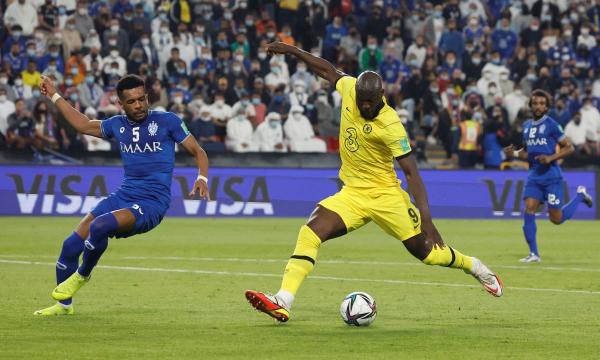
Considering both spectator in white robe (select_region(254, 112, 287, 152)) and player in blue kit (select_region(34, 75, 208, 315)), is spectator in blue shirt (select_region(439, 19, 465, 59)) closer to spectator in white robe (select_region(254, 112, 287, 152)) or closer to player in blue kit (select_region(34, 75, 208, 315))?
spectator in white robe (select_region(254, 112, 287, 152))

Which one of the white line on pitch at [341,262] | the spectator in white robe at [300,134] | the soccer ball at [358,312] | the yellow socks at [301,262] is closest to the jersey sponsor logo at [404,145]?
the yellow socks at [301,262]

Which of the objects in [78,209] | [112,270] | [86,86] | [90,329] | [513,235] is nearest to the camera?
[90,329]

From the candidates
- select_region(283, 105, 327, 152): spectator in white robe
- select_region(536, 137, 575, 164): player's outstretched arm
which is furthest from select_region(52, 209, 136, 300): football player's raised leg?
select_region(283, 105, 327, 152): spectator in white robe

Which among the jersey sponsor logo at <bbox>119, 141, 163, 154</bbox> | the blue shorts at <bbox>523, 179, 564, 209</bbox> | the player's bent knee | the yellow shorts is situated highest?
the jersey sponsor logo at <bbox>119, 141, 163, 154</bbox>

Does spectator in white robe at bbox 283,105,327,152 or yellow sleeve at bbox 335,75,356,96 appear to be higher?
yellow sleeve at bbox 335,75,356,96

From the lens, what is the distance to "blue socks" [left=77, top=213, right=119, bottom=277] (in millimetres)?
11344

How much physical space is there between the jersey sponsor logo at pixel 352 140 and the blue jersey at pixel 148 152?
5.28 feet

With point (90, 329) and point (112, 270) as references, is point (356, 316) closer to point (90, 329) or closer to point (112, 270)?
point (90, 329)

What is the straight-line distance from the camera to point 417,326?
11148 mm

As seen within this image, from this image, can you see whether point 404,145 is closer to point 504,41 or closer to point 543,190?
point 543,190

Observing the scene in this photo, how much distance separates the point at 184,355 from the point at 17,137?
19113mm

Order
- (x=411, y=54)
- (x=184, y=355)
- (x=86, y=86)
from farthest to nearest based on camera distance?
(x=411, y=54)
(x=86, y=86)
(x=184, y=355)

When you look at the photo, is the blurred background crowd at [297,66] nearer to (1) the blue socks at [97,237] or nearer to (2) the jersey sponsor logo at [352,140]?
(1) the blue socks at [97,237]

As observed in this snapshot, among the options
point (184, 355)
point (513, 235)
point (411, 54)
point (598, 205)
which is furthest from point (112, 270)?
point (411, 54)
